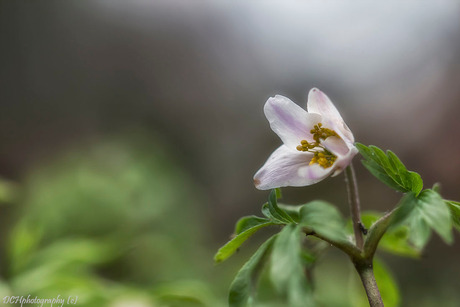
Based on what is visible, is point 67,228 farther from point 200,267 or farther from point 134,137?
point 134,137

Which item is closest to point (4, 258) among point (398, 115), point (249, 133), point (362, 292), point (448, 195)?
point (362, 292)

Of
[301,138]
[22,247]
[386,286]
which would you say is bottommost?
[386,286]

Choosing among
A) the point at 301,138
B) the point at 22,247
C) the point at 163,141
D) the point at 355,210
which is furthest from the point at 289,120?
the point at 163,141

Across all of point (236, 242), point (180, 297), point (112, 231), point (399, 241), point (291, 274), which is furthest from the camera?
point (112, 231)

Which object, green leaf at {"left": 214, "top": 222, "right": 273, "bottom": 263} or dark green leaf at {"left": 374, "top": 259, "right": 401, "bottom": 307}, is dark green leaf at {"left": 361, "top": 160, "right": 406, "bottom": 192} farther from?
dark green leaf at {"left": 374, "top": 259, "right": 401, "bottom": 307}

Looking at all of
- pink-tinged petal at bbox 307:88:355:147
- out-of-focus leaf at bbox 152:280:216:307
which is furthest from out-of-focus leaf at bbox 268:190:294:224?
out-of-focus leaf at bbox 152:280:216:307

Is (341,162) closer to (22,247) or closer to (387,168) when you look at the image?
(387,168)
